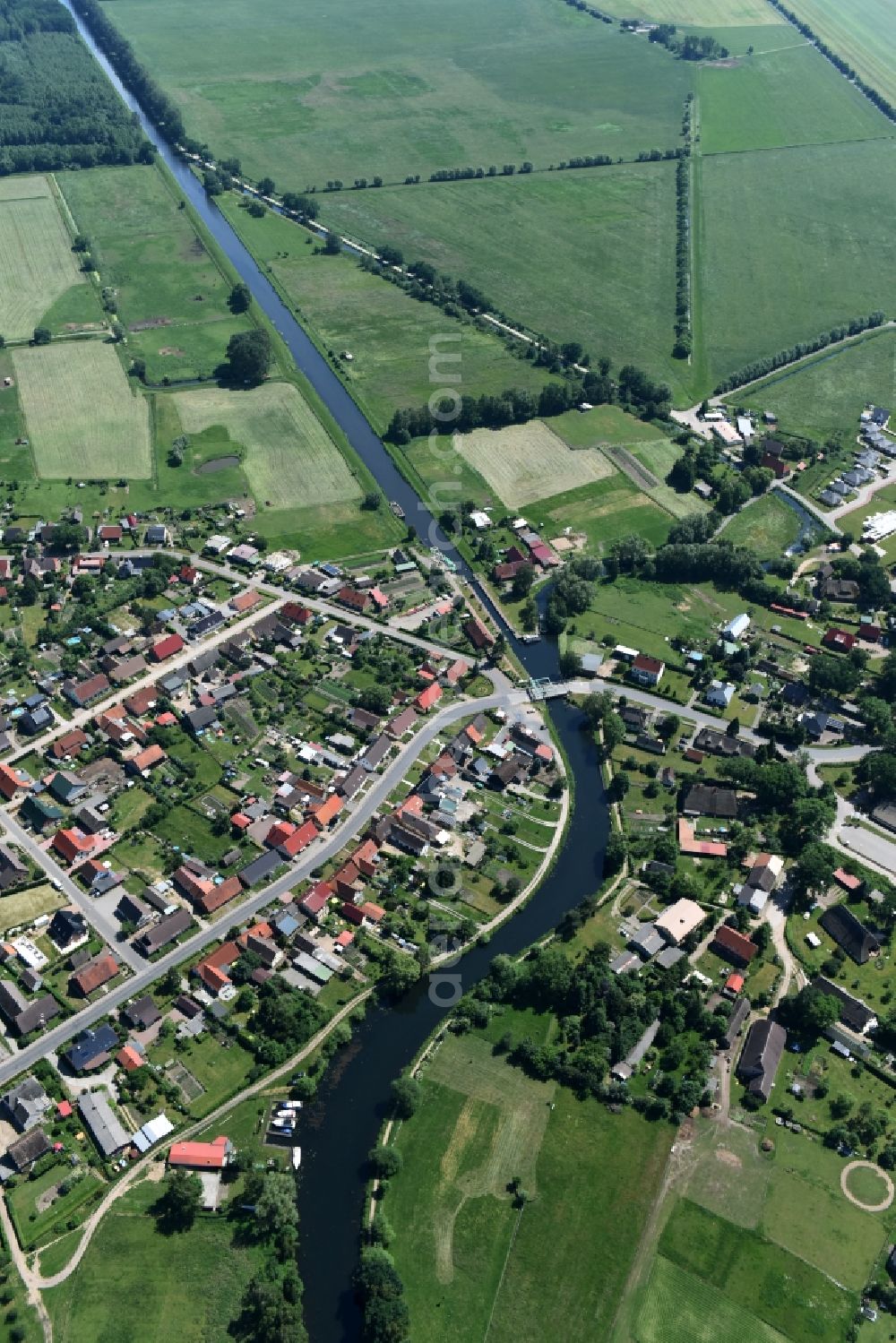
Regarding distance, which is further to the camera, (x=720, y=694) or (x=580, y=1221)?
(x=720, y=694)

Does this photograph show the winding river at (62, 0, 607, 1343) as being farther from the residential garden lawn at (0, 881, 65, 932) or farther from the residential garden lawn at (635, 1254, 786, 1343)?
the residential garden lawn at (0, 881, 65, 932)

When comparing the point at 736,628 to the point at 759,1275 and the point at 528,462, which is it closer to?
the point at 528,462

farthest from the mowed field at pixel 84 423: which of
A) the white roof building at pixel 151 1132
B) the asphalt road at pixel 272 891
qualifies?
the white roof building at pixel 151 1132

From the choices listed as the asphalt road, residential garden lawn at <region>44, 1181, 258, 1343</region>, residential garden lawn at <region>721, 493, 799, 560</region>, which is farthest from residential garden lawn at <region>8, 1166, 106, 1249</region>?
residential garden lawn at <region>721, 493, 799, 560</region>

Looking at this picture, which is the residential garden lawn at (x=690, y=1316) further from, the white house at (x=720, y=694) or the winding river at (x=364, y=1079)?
the white house at (x=720, y=694)

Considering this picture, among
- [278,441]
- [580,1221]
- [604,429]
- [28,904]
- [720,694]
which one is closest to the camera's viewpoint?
[580,1221]

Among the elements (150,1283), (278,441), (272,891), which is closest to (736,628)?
(272,891)
